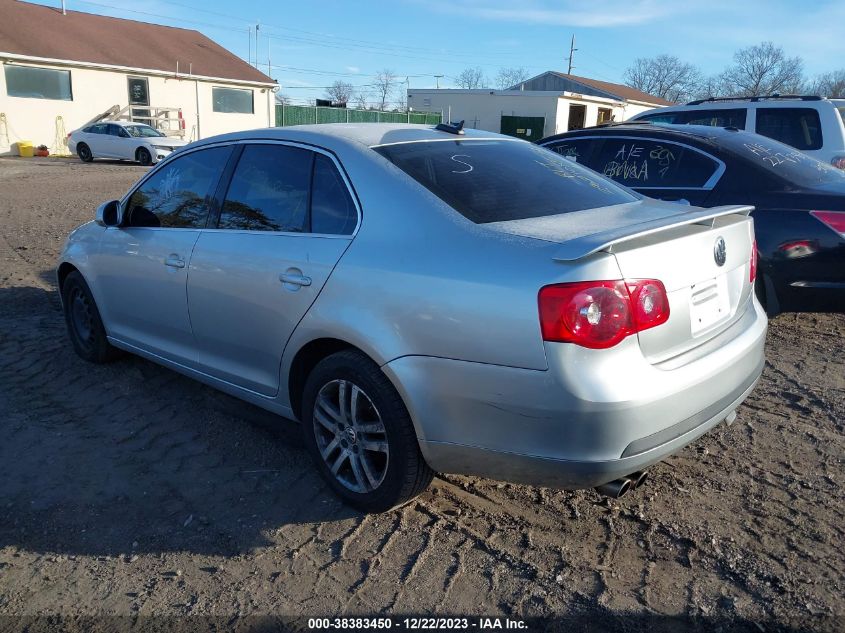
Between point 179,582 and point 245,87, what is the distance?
115ft

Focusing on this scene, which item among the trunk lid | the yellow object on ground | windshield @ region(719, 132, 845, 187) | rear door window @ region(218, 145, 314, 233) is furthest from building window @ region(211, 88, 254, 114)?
the trunk lid

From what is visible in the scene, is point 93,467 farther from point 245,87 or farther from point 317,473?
point 245,87

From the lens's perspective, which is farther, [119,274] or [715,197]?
[715,197]

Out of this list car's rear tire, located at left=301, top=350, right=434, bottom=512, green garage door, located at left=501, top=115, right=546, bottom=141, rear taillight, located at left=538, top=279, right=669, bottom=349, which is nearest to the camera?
rear taillight, located at left=538, top=279, right=669, bottom=349

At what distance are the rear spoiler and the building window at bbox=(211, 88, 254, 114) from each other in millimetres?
33969

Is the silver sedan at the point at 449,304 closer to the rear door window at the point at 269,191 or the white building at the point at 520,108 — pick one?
the rear door window at the point at 269,191

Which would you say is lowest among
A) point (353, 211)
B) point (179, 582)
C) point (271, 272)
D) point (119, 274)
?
point (179, 582)

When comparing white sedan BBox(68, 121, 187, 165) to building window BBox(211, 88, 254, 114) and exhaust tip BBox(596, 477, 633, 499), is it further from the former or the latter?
exhaust tip BBox(596, 477, 633, 499)

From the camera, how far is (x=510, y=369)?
263 centimetres

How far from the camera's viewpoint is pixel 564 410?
2561mm

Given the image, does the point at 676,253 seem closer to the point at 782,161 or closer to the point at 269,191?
the point at 269,191

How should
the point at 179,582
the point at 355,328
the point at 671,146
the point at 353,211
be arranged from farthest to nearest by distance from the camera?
the point at 671,146 → the point at 353,211 → the point at 355,328 → the point at 179,582

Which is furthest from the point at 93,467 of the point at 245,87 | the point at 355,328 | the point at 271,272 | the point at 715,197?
the point at 245,87

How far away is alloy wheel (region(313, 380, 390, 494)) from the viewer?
126 inches
